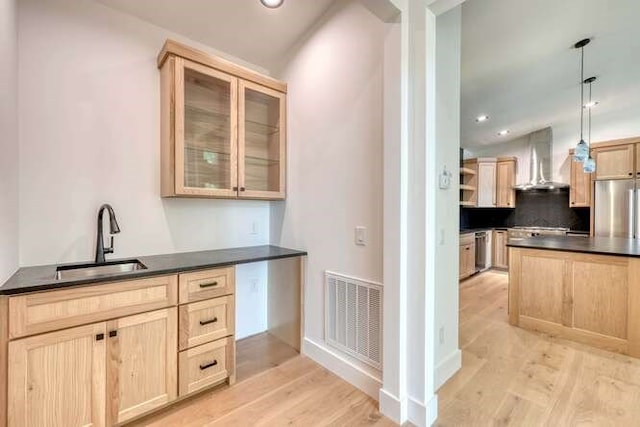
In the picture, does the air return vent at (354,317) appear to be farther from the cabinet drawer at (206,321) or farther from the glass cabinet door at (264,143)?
the glass cabinet door at (264,143)

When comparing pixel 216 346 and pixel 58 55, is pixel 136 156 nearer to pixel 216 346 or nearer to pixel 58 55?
pixel 58 55

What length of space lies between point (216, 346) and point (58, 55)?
2217mm

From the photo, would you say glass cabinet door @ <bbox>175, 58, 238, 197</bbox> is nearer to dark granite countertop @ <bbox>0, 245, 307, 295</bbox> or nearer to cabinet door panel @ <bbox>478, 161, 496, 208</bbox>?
dark granite countertop @ <bbox>0, 245, 307, 295</bbox>

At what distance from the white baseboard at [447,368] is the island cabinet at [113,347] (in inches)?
58.9

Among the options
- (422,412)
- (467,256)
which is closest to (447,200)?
(422,412)

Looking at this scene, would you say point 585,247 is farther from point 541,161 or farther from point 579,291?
point 541,161

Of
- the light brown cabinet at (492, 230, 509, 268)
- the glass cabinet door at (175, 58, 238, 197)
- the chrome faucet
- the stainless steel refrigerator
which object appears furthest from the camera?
the light brown cabinet at (492, 230, 509, 268)

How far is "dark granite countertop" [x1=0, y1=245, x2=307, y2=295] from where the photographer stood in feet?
4.52

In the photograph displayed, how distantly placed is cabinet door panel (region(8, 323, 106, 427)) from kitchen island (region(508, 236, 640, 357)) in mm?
3723

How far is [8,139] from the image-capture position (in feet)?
4.86

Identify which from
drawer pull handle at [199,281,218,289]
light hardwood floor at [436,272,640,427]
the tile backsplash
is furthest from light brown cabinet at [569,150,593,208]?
drawer pull handle at [199,281,218,289]

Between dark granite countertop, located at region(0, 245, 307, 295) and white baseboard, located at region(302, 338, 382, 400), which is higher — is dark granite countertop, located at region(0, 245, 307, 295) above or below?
above

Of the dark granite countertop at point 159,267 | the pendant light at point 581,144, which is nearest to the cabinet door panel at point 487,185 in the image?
the pendant light at point 581,144

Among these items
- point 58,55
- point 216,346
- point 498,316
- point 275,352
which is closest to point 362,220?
point 216,346
